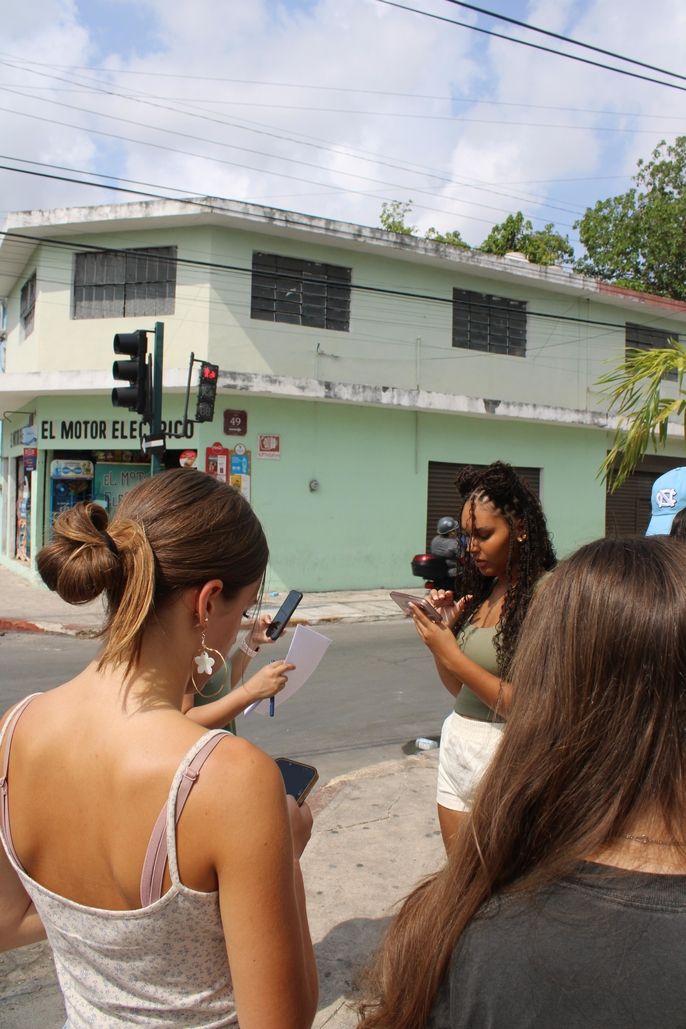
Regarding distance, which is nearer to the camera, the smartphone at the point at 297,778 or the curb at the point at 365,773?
the smartphone at the point at 297,778

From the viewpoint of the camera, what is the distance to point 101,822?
3.88ft

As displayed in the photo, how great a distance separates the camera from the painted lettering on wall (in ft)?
45.4

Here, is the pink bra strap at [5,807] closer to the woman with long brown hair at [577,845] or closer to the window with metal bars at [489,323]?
the woman with long brown hair at [577,845]

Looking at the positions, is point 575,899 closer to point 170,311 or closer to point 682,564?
point 682,564

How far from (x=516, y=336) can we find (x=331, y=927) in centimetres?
1501

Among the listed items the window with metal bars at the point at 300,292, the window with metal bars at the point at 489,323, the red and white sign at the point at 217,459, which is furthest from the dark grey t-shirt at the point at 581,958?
the window with metal bars at the point at 489,323

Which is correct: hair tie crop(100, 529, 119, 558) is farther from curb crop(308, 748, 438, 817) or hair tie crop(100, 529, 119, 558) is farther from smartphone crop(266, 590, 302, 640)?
curb crop(308, 748, 438, 817)

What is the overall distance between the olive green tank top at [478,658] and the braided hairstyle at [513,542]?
0.05 meters

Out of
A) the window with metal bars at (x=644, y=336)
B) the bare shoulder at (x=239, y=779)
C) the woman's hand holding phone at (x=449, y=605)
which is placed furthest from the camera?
the window with metal bars at (x=644, y=336)

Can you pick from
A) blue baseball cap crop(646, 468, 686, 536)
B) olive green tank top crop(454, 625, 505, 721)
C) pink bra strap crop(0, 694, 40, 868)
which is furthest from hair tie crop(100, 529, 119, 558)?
blue baseball cap crop(646, 468, 686, 536)

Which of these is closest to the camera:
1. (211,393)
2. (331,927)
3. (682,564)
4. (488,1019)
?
(488,1019)

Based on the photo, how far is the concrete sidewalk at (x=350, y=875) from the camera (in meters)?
2.67

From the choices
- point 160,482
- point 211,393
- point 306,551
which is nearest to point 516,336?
point 306,551

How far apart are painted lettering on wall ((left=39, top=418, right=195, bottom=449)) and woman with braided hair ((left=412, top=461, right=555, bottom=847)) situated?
11.3 meters
